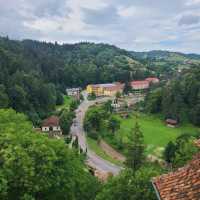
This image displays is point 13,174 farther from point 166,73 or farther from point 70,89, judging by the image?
point 166,73

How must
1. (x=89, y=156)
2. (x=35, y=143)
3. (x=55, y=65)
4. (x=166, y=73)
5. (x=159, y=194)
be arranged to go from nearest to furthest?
(x=159, y=194)
(x=35, y=143)
(x=89, y=156)
(x=55, y=65)
(x=166, y=73)

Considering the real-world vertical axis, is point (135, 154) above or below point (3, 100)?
below

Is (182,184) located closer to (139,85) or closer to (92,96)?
(92,96)

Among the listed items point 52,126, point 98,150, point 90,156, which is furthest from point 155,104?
point 90,156

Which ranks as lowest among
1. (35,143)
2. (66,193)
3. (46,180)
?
(66,193)

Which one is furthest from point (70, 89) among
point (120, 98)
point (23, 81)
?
point (23, 81)

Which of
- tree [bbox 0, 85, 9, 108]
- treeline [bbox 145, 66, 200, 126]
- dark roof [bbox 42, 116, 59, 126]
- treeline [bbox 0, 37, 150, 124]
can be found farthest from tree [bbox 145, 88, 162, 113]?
tree [bbox 0, 85, 9, 108]

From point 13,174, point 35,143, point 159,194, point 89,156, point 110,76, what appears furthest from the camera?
point 110,76
